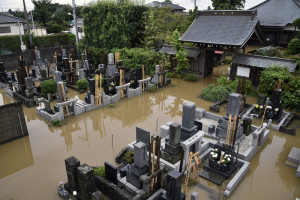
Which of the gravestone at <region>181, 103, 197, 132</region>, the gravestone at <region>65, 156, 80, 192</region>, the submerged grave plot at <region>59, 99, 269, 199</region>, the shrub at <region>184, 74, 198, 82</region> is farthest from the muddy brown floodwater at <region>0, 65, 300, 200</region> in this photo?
the shrub at <region>184, 74, 198, 82</region>

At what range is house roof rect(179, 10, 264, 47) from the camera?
1730 centimetres

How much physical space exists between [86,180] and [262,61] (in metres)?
14.7

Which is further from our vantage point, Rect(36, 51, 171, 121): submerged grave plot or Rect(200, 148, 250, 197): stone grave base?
Rect(36, 51, 171, 121): submerged grave plot

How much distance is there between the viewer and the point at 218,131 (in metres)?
10.6

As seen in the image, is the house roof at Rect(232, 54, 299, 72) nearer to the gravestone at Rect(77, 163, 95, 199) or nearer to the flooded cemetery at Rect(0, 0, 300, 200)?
the flooded cemetery at Rect(0, 0, 300, 200)

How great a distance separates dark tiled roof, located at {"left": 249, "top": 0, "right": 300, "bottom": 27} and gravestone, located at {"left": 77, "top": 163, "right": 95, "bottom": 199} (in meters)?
30.5

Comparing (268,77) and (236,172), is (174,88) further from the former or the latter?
(236,172)

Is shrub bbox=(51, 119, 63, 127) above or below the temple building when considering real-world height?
below

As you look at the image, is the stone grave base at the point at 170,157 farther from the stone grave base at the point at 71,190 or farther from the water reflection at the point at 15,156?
the water reflection at the point at 15,156

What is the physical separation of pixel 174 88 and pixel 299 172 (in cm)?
1093

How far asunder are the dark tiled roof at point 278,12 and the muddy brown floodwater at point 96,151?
66.3 ft

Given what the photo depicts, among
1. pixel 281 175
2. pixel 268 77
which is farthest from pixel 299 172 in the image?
pixel 268 77

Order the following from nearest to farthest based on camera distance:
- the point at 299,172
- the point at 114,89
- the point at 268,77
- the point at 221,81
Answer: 1. the point at 299,172
2. the point at 268,77
3. the point at 114,89
4. the point at 221,81

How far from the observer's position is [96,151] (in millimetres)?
9617
